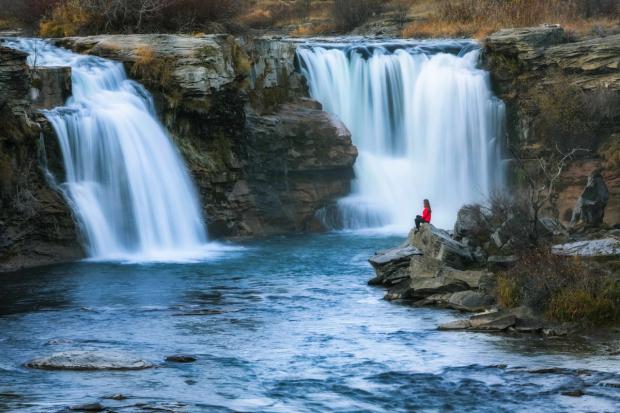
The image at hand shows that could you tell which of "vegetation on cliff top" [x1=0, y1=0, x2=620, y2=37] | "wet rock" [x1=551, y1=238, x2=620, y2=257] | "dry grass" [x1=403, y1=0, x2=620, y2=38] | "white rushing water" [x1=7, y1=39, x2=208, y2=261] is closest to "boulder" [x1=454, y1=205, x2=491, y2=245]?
"wet rock" [x1=551, y1=238, x2=620, y2=257]

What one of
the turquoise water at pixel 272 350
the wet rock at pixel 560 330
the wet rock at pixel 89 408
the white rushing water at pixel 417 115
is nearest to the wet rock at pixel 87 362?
the turquoise water at pixel 272 350

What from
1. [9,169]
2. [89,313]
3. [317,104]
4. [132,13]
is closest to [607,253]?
[89,313]

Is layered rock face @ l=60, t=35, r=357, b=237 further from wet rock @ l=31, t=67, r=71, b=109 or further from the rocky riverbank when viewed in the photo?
the rocky riverbank

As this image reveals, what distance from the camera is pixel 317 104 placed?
146 ft

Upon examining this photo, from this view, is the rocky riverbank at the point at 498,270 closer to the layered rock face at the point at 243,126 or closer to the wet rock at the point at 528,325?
the wet rock at the point at 528,325

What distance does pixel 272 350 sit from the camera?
21.0 metres

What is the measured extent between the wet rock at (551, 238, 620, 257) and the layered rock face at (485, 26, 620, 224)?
1519cm

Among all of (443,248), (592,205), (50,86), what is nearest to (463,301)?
(443,248)

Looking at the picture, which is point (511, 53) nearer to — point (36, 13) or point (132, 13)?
point (132, 13)

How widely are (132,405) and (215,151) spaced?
2481 cm

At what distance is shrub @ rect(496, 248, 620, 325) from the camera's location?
22000mm

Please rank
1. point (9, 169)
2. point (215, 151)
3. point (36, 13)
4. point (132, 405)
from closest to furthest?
point (132, 405) < point (9, 169) < point (215, 151) < point (36, 13)

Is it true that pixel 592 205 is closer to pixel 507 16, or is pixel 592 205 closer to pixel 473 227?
pixel 473 227

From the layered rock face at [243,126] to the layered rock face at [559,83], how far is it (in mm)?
7631
